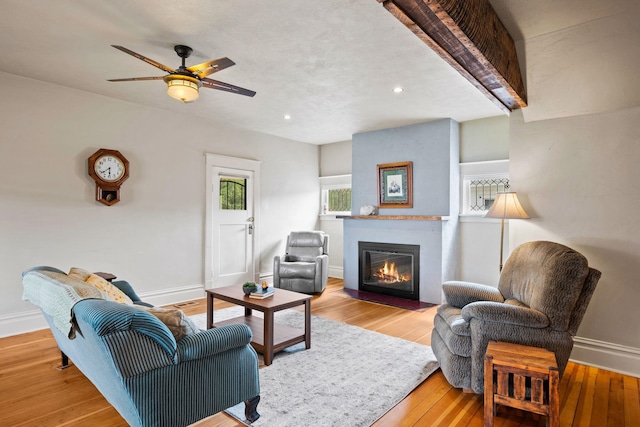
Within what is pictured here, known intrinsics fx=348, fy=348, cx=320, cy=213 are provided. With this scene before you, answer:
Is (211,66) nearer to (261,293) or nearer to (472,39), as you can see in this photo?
(472,39)

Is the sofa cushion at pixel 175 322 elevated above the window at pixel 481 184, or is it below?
below

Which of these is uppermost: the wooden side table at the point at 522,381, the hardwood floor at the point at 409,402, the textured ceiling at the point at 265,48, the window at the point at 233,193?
the textured ceiling at the point at 265,48

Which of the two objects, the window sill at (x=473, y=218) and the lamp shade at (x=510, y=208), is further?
the window sill at (x=473, y=218)

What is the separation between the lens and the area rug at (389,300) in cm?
466

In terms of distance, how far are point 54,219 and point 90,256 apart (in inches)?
21.6

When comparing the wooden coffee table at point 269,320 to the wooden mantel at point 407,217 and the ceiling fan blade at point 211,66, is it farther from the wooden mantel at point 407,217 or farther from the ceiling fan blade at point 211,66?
the wooden mantel at point 407,217

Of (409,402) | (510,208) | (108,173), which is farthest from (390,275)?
(108,173)

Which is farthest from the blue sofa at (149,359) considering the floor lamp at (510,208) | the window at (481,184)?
the window at (481,184)

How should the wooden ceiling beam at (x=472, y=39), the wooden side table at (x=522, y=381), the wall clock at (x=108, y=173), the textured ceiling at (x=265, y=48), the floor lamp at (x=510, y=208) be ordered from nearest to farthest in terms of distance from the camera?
the wooden ceiling beam at (x=472, y=39)
the wooden side table at (x=522, y=381)
the textured ceiling at (x=265, y=48)
the floor lamp at (x=510, y=208)
the wall clock at (x=108, y=173)

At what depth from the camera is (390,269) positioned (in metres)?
5.38

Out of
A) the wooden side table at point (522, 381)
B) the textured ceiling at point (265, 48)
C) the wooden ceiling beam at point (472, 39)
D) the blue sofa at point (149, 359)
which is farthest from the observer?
the textured ceiling at point (265, 48)

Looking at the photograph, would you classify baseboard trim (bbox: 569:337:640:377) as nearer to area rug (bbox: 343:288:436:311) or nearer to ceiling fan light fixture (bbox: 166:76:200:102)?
area rug (bbox: 343:288:436:311)

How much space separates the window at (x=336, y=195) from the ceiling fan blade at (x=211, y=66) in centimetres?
411

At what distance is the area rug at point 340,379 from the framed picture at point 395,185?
7.59 feet
